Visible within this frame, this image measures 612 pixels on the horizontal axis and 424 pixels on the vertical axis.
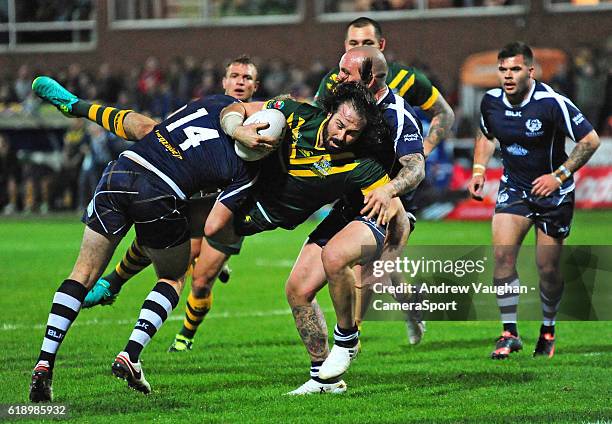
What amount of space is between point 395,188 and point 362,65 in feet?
3.90

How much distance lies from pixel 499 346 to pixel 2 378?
3864 mm

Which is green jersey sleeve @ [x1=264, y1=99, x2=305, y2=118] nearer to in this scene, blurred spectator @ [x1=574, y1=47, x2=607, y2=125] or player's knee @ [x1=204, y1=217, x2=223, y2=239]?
player's knee @ [x1=204, y1=217, x2=223, y2=239]

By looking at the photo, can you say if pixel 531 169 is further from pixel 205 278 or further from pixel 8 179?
pixel 8 179

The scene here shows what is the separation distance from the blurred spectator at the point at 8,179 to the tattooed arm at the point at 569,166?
69.6 ft

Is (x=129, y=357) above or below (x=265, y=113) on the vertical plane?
below

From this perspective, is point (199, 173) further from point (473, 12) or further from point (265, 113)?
point (473, 12)

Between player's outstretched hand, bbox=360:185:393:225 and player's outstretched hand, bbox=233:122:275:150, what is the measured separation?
0.68m

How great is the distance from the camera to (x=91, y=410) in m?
6.80

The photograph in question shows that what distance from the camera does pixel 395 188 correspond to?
23.5 feet

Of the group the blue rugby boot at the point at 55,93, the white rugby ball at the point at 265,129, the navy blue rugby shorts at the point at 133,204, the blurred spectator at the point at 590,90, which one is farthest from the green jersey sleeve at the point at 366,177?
the blurred spectator at the point at 590,90

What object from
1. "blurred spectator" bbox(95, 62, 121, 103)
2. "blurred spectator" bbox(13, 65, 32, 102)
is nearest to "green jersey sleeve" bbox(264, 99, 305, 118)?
"blurred spectator" bbox(95, 62, 121, 103)

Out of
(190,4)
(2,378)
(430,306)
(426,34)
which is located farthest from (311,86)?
(2,378)

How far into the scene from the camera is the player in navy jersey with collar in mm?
9305

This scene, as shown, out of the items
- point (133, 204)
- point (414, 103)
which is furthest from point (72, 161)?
point (133, 204)
